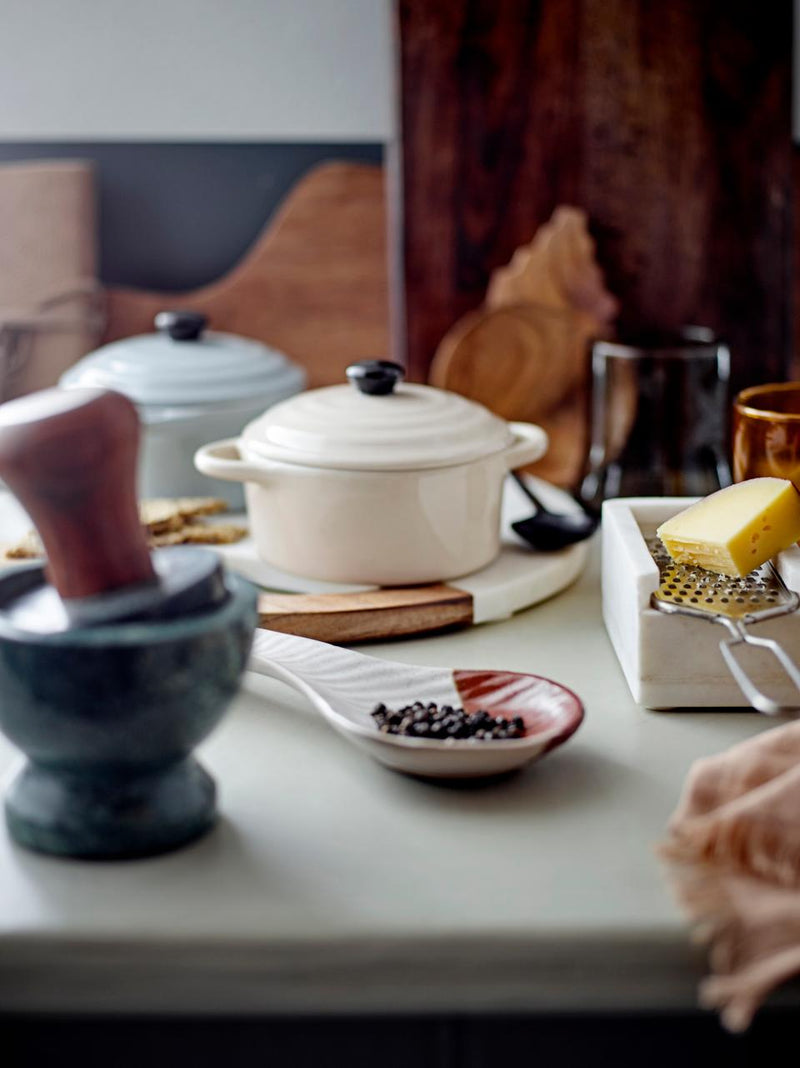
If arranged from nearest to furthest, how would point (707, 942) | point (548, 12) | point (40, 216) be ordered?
point (707, 942) < point (548, 12) < point (40, 216)

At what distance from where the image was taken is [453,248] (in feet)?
4.81

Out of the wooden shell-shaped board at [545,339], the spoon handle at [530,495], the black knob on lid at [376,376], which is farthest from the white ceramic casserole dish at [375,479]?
the wooden shell-shaped board at [545,339]

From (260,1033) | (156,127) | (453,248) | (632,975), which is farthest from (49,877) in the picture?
(156,127)

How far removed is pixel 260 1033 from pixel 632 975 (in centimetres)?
20

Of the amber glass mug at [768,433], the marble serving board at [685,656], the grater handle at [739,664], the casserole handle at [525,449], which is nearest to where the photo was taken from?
the grater handle at [739,664]

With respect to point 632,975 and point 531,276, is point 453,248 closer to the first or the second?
point 531,276

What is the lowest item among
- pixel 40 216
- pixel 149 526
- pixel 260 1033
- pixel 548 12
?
pixel 260 1033

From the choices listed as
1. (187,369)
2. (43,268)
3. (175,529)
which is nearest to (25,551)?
(175,529)

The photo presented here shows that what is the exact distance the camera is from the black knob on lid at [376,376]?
1.02 metres

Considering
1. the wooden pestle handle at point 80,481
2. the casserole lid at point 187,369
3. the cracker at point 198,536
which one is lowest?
the cracker at point 198,536

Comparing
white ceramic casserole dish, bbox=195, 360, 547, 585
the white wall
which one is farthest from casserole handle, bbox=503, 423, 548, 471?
the white wall

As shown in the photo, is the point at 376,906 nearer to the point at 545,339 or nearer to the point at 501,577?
the point at 501,577

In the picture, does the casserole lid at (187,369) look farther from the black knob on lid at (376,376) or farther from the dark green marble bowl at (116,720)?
the dark green marble bowl at (116,720)

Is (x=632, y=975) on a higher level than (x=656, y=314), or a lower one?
lower
